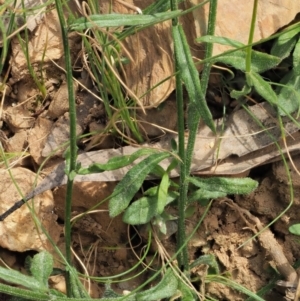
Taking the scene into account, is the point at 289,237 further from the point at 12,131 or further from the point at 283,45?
the point at 12,131

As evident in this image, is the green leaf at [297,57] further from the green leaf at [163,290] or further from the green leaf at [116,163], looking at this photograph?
the green leaf at [163,290]

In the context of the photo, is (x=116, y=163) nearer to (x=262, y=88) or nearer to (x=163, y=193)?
(x=163, y=193)

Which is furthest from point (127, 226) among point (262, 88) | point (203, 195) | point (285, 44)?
point (285, 44)

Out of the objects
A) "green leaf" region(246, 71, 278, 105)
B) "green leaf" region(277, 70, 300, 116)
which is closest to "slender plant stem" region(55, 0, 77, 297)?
"green leaf" region(246, 71, 278, 105)

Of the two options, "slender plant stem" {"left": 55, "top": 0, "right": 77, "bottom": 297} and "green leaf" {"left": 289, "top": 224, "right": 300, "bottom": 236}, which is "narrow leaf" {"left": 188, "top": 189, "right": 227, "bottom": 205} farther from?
"slender plant stem" {"left": 55, "top": 0, "right": 77, "bottom": 297}

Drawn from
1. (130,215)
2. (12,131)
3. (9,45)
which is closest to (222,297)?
(130,215)

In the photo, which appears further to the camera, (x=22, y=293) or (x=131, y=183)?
(x=131, y=183)
